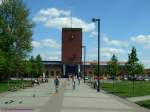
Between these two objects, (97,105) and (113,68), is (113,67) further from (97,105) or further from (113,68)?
(97,105)

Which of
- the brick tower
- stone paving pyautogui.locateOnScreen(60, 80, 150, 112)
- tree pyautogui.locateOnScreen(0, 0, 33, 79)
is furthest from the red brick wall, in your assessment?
stone paving pyautogui.locateOnScreen(60, 80, 150, 112)

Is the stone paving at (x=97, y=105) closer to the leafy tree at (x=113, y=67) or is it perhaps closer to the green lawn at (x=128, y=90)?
the green lawn at (x=128, y=90)

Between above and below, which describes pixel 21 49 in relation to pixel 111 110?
above

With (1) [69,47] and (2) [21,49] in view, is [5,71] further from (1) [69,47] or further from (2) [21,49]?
(1) [69,47]

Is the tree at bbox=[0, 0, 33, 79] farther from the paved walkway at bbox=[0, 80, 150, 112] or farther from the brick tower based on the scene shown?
the brick tower

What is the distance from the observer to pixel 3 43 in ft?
251

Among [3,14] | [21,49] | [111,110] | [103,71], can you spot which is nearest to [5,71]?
[21,49]

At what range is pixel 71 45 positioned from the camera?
595 feet

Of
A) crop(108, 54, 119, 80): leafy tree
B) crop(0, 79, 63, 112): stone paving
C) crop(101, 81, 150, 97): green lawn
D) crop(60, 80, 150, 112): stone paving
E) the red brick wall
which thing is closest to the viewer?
crop(0, 79, 63, 112): stone paving

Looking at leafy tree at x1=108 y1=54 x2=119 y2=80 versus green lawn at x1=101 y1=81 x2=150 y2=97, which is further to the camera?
leafy tree at x1=108 y1=54 x2=119 y2=80

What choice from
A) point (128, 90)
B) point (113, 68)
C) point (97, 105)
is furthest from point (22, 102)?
point (113, 68)

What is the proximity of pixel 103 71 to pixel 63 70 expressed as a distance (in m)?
23.8

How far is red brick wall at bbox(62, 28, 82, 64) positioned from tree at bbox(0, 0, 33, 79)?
100m

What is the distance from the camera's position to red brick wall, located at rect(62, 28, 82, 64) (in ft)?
593
